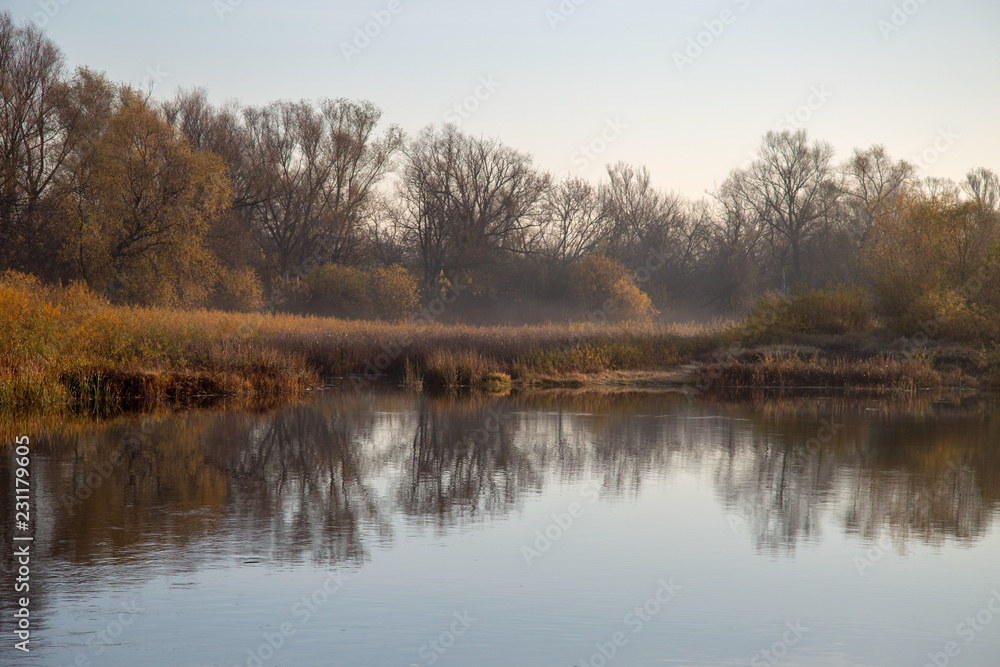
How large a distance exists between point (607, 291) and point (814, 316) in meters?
22.0

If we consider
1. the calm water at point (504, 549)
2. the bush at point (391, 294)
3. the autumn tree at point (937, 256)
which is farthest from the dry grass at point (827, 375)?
the bush at point (391, 294)

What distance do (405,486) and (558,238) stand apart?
49.6 meters

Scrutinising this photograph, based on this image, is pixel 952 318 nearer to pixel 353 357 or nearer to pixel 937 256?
pixel 937 256

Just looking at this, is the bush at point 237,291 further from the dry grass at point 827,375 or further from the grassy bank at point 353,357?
the dry grass at point 827,375

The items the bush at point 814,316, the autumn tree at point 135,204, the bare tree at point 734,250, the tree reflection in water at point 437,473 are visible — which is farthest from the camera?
the bare tree at point 734,250

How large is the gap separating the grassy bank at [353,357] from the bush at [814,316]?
735 millimetres

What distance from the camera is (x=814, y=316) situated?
105ft

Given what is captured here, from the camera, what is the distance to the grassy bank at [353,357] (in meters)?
17.8

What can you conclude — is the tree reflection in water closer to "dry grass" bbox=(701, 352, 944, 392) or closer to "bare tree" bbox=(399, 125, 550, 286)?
"dry grass" bbox=(701, 352, 944, 392)

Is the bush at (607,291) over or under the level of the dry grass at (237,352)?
over

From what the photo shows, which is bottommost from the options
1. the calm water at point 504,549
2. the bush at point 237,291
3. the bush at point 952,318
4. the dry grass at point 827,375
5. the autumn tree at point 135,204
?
the calm water at point 504,549

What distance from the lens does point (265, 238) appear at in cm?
5331

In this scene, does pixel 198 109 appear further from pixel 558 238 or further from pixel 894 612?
pixel 894 612

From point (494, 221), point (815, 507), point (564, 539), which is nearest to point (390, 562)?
point (564, 539)
